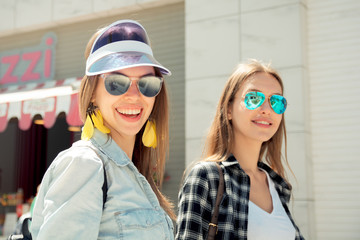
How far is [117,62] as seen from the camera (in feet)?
5.95

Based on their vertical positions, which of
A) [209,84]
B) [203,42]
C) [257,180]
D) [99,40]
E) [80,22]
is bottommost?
[257,180]

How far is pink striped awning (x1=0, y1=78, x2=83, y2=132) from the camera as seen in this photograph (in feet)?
25.9

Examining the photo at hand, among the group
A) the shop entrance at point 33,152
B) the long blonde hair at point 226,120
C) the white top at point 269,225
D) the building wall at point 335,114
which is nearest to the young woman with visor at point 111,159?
the white top at point 269,225

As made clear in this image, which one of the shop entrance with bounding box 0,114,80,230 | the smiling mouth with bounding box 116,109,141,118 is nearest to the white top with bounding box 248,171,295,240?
the smiling mouth with bounding box 116,109,141,118

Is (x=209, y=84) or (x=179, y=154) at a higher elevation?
(x=209, y=84)

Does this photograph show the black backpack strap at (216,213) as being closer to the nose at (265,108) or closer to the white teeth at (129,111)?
the nose at (265,108)

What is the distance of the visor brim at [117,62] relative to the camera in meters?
1.80

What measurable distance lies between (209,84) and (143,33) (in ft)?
19.6

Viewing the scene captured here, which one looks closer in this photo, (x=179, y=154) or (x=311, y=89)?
(x=311, y=89)

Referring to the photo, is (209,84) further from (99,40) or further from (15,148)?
Answer: (15,148)

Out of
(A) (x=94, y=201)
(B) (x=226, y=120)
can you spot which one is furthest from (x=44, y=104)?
(A) (x=94, y=201)

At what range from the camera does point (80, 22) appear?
10078mm

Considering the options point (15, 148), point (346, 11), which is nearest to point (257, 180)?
point (346, 11)

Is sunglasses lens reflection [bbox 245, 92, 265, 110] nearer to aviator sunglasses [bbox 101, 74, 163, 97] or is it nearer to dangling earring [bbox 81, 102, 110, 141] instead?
aviator sunglasses [bbox 101, 74, 163, 97]
